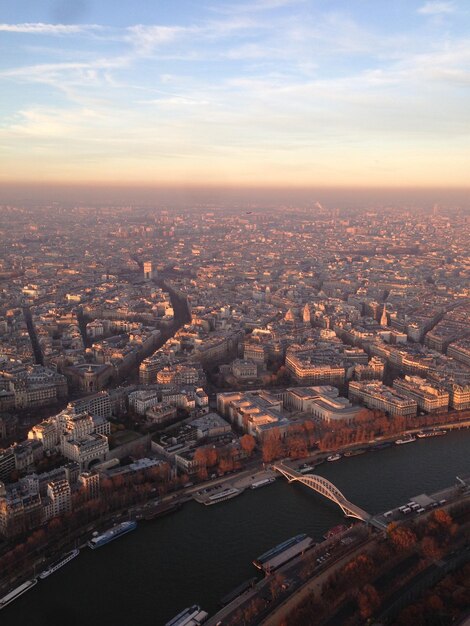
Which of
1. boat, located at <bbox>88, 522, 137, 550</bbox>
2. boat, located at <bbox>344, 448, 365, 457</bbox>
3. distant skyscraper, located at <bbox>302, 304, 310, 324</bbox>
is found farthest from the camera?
distant skyscraper, located at <bbox>302, 304, 310, 324</bbox>

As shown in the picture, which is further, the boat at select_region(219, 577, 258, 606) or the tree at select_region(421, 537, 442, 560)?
the tree at select_region(421, 537, 442, 560)

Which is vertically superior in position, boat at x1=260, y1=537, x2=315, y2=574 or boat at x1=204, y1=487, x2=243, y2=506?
boat at x1=260, y1=537, x2=315, y2=574

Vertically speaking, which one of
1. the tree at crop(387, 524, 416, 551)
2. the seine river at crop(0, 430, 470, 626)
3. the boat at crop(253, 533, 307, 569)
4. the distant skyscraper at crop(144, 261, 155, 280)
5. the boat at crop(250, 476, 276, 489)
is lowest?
the seine river at crop(0, 430, 470, 626)

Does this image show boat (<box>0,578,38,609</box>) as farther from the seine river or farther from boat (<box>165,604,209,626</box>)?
boat (<box>165,604,209,626</box>)

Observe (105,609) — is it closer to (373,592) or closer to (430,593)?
(373,592)

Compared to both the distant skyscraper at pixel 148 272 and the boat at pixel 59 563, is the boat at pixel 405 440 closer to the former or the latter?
the boat at pixel 59 563

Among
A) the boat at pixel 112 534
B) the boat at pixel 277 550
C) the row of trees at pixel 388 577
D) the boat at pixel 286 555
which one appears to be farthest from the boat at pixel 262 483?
the row of trees at pixel 388 577

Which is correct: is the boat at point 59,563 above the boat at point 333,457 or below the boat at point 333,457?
above

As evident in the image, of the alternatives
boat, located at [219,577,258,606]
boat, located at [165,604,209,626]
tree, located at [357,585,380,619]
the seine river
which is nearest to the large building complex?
the seine river
